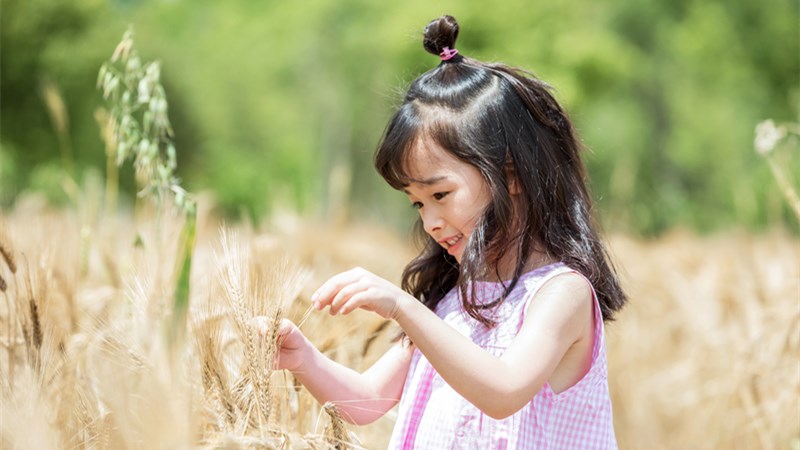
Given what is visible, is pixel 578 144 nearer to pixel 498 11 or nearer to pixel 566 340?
pixel 566 340

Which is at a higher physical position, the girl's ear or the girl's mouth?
the girl's ear

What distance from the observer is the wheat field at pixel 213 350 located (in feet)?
4.04

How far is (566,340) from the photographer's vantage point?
170cm

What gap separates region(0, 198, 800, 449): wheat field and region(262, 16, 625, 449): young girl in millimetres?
172

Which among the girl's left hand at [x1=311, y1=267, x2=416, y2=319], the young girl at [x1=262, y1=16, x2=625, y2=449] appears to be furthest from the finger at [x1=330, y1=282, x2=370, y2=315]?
the young girl at [x1=262, y1=16, x2=625, y2=449]

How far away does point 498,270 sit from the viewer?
1.92 meters

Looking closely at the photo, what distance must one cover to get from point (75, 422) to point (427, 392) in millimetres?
655

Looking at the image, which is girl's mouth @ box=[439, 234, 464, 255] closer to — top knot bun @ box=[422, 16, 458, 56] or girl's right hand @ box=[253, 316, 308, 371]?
girl's right hand @ box=[253, 316, 308, 371]

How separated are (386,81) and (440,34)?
13.5m

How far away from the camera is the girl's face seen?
1824 mm

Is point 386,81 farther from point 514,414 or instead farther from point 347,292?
point 347,292

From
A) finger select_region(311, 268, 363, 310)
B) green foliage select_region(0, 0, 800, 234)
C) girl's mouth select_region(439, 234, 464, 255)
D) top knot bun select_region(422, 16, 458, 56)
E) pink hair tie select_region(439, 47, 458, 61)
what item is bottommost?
finger select_region(311, 268, 363, 310)

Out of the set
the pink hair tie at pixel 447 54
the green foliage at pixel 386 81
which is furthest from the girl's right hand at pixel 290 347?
the green foliage at pixel 386 81

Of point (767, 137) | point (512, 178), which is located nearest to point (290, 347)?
point (512, 178)
